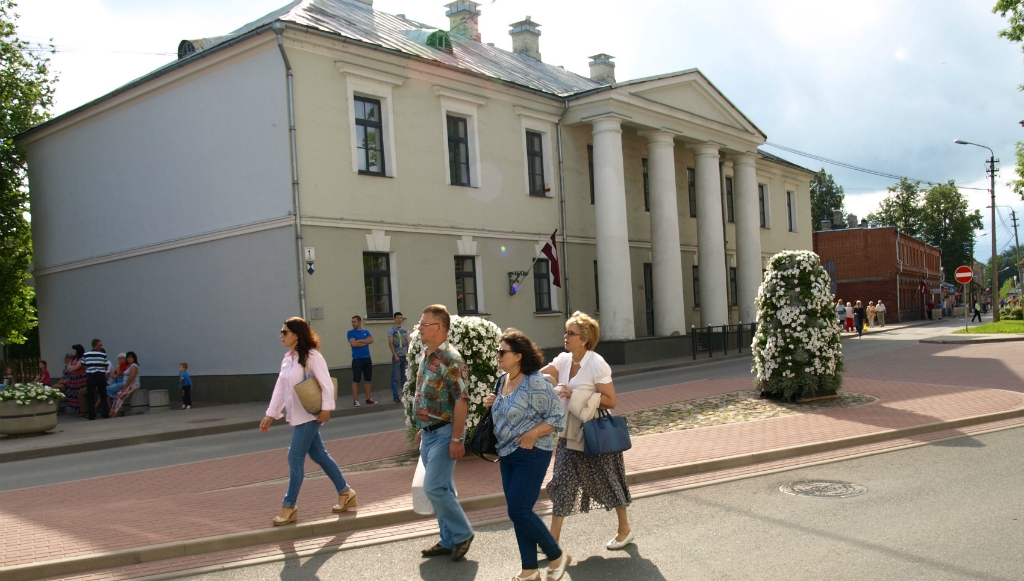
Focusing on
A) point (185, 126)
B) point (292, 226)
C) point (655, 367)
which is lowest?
point (655, 367)

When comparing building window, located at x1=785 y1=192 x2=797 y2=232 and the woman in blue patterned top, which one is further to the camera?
building window, located at x1=785 y1=192 x2=797 y2=232

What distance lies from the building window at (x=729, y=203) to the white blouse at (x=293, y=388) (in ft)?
103

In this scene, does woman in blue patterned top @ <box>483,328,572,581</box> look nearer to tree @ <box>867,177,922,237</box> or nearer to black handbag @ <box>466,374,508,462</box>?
black handbag @ <box>466,374,508,462</box>

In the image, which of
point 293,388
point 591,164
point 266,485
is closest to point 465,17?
point 591,164

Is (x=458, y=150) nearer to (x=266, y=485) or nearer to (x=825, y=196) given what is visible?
(x=266, y=485)

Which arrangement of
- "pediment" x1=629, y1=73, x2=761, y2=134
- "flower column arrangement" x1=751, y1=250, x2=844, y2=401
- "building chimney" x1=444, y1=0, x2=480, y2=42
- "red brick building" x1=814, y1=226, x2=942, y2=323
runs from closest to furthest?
"flower column arrangement" x1=751, y1=250, x2=844, y2=401
"pediment" x1=629, y1=73, x2=761, y2=134
"building chimney" x1=444, y1=0, x2=480, y2=42
"red brick building" x1=814, y1=226, x2=942, y2=323

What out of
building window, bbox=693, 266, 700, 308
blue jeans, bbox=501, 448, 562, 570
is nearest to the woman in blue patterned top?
blue jeans, bbox=501, 448, 562, 570

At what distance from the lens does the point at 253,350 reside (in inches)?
794

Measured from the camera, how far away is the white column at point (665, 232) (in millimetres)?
29016

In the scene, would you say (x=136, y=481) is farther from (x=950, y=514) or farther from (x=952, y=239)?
(x=952, y=239)

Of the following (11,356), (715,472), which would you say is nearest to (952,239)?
(11,356)

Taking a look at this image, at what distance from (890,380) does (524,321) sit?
36.1ft

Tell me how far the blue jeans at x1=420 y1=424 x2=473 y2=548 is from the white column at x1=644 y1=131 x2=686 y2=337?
2353 cm

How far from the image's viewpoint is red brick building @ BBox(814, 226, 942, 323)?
59.4 metres
